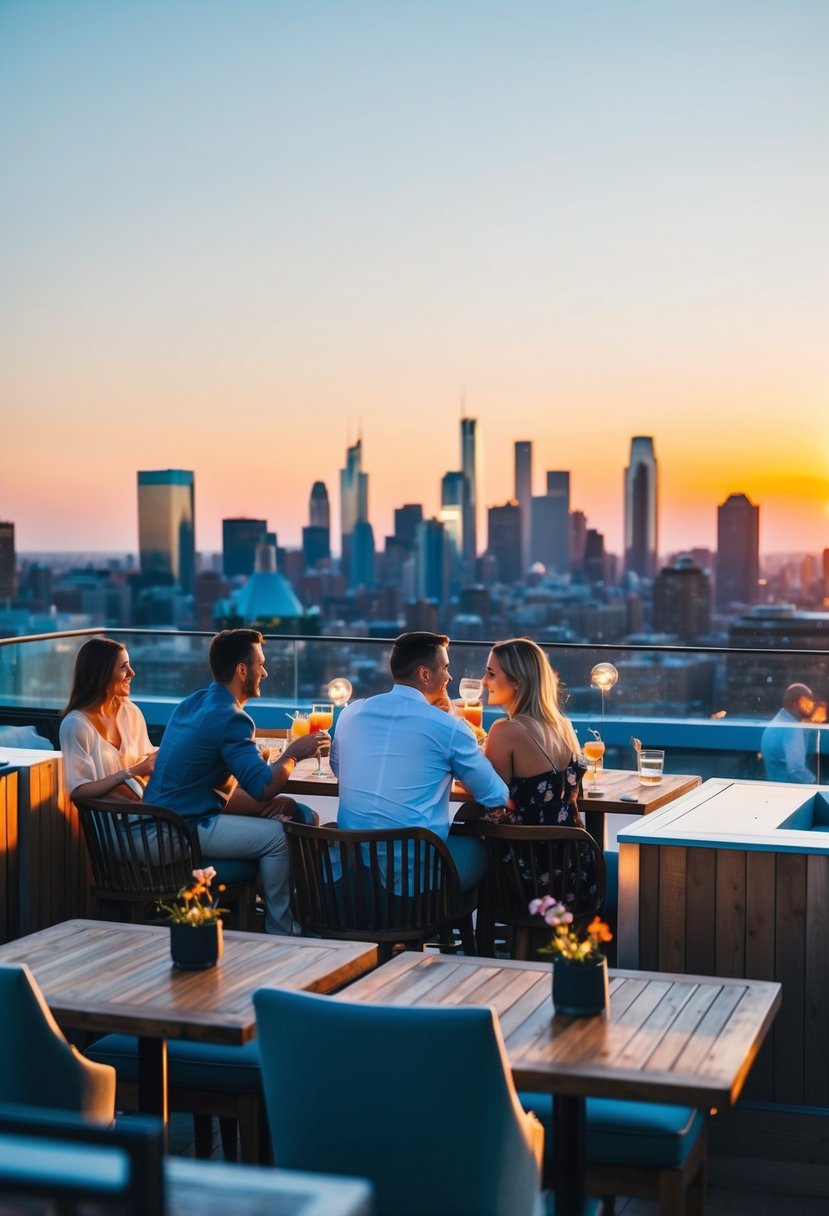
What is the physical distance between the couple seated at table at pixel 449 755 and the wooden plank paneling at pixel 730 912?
2.12ft

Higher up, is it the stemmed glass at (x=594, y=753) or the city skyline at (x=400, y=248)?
the city skyline at (x=400, y=248)

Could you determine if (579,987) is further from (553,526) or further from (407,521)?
(553,526)

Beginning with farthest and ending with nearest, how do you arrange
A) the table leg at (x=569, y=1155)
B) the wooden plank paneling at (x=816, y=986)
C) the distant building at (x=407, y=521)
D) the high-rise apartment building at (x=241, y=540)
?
the distant building at (x=407, y=521)
the high-rise apartment building at (x=241, y=540)
the wooden plank paneling at (x=816, y=986)
the table leg at (x=569, y=1155)

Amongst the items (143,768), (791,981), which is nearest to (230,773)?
(143,768)

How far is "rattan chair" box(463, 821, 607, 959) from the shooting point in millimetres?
4406

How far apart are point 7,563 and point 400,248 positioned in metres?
9.87

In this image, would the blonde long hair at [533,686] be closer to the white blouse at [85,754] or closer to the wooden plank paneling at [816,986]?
the wooden plank paneling at [816,986]

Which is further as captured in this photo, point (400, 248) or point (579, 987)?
point (400, 248)

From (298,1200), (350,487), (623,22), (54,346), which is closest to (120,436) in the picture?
(54,346)

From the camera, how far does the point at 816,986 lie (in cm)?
377

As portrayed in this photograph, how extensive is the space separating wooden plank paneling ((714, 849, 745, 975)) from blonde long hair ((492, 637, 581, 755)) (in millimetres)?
966

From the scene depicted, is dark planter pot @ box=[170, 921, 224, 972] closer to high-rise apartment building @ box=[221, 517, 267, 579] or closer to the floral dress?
the floral dress

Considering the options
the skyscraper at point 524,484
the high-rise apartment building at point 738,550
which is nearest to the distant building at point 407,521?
the skyscraper at point 524,484

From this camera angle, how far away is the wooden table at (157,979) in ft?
9.28
